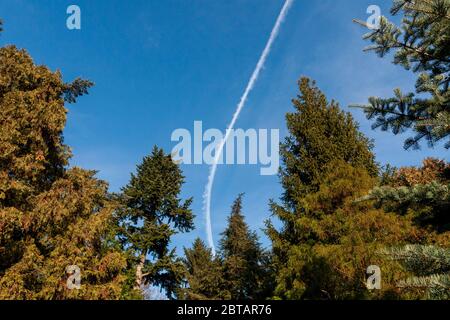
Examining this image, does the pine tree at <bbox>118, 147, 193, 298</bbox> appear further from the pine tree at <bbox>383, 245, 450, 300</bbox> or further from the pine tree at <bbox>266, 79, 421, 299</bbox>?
the pine tree at <bbox>383, 245, 450, 300</bbox>

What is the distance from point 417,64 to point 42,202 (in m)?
13.0

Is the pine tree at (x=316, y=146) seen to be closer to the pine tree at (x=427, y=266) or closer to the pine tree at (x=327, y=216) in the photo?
the pine tree at (x=327, y=216)

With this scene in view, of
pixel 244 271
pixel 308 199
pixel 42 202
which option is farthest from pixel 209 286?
pixel 42 202

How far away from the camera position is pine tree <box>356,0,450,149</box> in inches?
238

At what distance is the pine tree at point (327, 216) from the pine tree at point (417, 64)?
16.5ft

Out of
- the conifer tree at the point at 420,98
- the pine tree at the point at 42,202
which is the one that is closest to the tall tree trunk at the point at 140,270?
the pine tree at the point at 42,202

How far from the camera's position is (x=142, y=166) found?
33.8m

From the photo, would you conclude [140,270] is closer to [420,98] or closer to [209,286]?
[209,286]

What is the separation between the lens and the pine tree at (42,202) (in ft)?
43.0

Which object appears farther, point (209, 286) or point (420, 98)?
point (209, 286)

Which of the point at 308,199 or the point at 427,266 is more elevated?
the point at 308,199

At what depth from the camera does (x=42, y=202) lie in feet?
45.8
